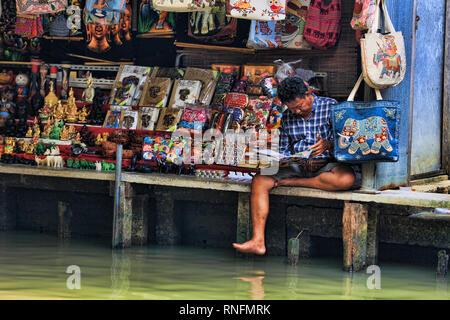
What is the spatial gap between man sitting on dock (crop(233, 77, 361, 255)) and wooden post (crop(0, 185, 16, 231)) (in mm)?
3578

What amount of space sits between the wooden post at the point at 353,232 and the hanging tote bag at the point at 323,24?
2.25m

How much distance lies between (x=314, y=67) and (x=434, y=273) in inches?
114

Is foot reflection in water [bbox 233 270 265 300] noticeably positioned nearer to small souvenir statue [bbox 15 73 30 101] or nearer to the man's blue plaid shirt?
the man's blue plaid shirt

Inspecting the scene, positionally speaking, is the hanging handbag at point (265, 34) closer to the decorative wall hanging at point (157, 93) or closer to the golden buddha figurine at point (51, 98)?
the decorative wall hanging at point (157, 93)

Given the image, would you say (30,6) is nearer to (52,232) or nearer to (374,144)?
(52,232)

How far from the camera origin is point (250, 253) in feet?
31.0

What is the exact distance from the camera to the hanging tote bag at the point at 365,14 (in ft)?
27.8

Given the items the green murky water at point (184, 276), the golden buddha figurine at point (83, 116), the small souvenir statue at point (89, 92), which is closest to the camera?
the green murky water at point (184, 276)

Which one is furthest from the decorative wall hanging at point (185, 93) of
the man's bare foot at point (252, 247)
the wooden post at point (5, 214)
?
the man's bare foot at point (252, 247)

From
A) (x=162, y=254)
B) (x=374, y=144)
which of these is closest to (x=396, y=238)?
(x=374, y=144)

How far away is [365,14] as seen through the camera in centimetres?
848

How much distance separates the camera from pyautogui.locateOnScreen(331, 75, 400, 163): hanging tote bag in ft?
27.8

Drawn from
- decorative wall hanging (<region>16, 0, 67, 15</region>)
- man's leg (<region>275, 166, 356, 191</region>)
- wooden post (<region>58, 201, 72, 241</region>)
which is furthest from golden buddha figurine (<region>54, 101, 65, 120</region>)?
man's leg (<region>275, 166, 356, 191</region>)

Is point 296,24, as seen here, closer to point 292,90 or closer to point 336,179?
point 292,90
